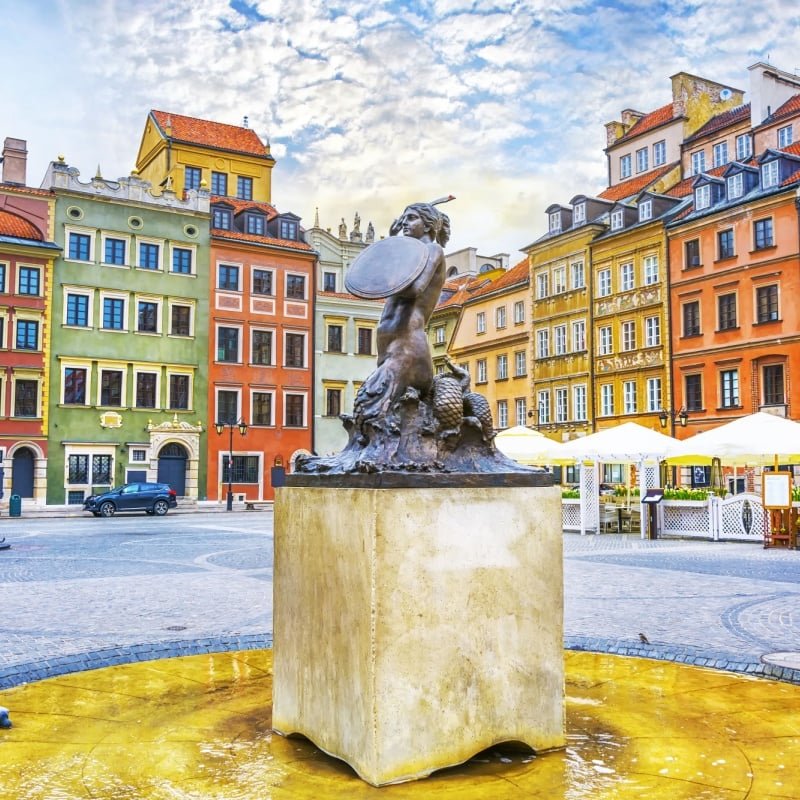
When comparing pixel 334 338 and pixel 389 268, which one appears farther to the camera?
pixel 334 338

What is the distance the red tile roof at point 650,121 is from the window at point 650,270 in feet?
29.1

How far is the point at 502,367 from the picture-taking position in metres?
47.7

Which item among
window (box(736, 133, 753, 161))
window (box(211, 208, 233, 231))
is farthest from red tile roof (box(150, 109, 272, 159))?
window (box(736, 133, 753, 161))

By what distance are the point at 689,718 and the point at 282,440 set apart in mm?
39618

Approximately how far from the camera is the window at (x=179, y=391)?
41531 mm

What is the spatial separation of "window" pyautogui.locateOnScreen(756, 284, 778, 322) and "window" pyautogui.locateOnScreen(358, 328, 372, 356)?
2050 centimetres

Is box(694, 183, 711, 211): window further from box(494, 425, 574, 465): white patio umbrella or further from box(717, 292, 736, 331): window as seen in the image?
box(494, 425, 574, 465): white patio umbrella

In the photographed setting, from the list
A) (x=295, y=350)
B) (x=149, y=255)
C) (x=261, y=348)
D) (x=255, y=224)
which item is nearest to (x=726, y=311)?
(x=295, y=350)

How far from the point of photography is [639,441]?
22297 mm

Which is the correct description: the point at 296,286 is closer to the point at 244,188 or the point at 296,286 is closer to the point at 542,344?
the point at 244,188

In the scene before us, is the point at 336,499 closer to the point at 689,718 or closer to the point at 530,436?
the point at 689,718

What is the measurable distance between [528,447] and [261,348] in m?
22.7

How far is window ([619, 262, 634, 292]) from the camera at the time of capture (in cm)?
3938

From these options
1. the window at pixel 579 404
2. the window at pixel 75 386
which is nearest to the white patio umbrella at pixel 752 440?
the window at pixel 579 404
